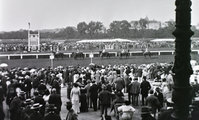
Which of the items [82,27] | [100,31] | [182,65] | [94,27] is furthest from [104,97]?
[100,31]

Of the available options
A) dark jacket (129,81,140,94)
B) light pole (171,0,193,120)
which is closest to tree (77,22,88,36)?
dark jacket (129,81,140,94)

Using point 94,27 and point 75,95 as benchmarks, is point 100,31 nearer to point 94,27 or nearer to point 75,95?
point 94,27

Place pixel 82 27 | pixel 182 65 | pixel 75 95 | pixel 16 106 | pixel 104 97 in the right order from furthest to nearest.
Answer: pixel 82 27 → pixel 75 95 → pixel 104 97 → pixel 16 106 → pixel 182 65

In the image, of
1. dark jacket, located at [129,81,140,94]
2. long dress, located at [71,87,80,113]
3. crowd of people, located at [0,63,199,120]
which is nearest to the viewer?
crowd of people, located at [0,63,199,120]

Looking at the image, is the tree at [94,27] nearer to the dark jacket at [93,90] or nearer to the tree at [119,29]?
the tree at [119,29]

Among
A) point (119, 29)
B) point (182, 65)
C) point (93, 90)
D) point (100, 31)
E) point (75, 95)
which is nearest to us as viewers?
point (182, 65)

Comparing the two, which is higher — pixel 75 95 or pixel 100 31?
pixel 100 31

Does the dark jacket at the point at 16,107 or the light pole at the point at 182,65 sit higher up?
the light pole at the point at 182,65

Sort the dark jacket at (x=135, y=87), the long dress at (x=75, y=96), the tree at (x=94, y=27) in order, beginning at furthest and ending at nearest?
the tree at (x=94, y=27), the dark jacket at (x=135, y=87), the long dress at (x=75, y=96)

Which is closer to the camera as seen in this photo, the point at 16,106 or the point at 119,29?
the point at 16,106

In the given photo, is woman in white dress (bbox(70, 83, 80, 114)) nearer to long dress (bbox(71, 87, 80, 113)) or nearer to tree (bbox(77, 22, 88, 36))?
Result: long dress (bbox(71, 87, 80, 113))

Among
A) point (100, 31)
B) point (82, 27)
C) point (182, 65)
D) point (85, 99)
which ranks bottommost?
point (85, 99)

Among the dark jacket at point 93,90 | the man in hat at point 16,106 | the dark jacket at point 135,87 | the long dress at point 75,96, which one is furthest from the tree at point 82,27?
the man in hat at point 16,106

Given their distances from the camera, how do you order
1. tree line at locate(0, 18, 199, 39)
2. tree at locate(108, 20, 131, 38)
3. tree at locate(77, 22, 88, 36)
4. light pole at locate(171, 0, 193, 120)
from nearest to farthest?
light pole at locate(171, 0, 193, 120) < tree line at locate(0, 18, 199, 39) < tree at locate(108, 20, 131, 38) < tree at locate(77, 22, 88, 36)
